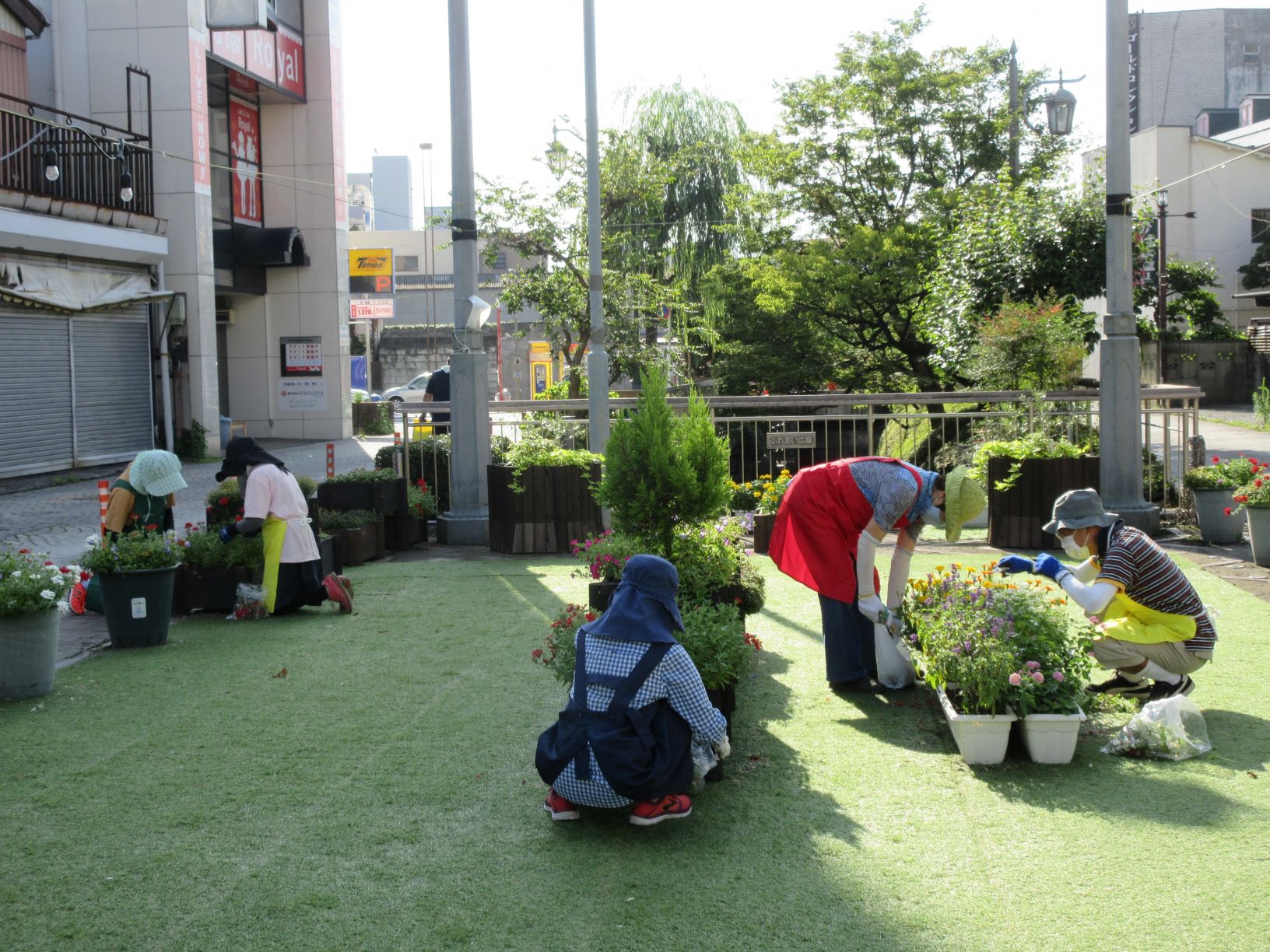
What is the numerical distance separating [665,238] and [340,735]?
26.4m

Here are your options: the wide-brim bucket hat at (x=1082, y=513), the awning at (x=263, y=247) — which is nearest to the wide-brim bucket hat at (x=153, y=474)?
the wide-brim bucket hat at (x=1082, y=513)

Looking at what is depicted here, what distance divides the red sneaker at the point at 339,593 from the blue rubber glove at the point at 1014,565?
5364 mm

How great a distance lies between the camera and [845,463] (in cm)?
695

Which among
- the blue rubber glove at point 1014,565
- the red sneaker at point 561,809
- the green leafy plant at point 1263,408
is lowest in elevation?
the red sneaker at point 561,809

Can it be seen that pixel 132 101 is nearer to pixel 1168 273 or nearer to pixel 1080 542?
pixel 1080 542

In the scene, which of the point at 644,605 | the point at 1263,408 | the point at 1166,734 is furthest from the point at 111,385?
the point at 1263,408

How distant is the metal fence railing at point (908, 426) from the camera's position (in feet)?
43.7

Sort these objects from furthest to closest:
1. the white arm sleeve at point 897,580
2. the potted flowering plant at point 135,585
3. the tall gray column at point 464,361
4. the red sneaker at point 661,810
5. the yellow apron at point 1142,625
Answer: the tall gray column at point 464,361, the potted flowering plant at point 135,585, the white arm sleeve at point 897,580, the yellow apron at point 1142,625, the red sneaker at point 661,810

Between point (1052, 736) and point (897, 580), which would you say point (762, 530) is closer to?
point (897, 580)

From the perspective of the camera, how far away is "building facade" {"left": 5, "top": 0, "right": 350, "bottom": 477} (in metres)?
23.1

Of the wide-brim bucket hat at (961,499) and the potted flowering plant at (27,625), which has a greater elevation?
the wide-brim bucket hat at (961,499)

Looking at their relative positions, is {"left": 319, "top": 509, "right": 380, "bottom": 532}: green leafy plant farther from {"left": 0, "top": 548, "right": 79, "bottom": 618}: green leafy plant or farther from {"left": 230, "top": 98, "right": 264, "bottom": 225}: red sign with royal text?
{"left": 230, "top": 98, "right": 264, "bottom": 225}: red sign with royal text

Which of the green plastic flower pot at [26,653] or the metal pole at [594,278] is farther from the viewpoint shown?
the metal pole at [594,278]

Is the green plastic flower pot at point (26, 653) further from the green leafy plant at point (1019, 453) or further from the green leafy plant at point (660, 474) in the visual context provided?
the green leafy plant at point (1019, 453)
